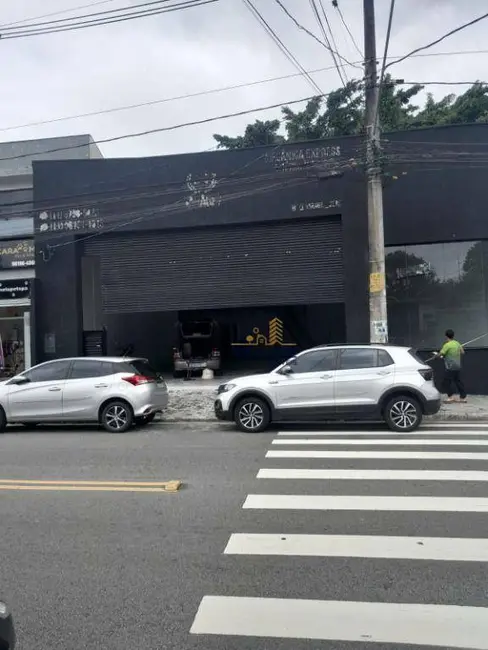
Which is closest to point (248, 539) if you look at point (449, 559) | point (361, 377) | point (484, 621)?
point (449, 559)

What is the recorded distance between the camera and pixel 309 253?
15.6m

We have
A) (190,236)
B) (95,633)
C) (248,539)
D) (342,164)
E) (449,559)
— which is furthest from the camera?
(190,236)

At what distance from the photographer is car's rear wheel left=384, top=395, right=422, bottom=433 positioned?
10.0m

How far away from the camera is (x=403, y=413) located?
10070 mm

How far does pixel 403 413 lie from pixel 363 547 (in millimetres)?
5812

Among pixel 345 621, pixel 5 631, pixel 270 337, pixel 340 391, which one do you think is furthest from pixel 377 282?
pixel 270 337

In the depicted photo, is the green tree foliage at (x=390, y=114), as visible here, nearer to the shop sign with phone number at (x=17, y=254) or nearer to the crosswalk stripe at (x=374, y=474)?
the shop sign with phone number at (x=17, y=254)

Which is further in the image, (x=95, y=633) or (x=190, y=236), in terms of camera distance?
(x=190, y=236)

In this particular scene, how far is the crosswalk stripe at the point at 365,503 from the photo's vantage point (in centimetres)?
557

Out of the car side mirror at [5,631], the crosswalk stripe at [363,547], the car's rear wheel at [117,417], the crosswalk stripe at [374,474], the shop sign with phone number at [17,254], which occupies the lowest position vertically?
the crosswalk stripe at [374,474]

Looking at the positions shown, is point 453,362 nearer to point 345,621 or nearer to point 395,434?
point 395,434

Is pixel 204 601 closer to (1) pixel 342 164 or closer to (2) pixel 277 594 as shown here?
(2) pixel 277 594

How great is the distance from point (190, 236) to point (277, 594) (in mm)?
13300

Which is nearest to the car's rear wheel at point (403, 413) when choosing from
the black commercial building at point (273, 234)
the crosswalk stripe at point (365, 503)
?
the crosswalk stripe at point (365, 503)
